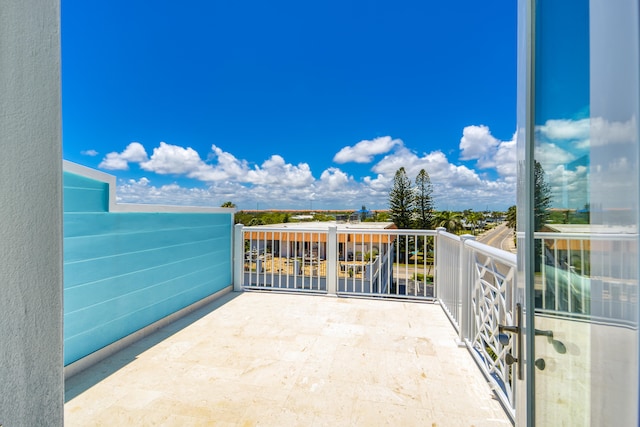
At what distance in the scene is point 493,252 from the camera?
2.05m

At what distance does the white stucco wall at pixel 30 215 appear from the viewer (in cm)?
56

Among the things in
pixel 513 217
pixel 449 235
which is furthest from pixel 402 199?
pixel 513 217

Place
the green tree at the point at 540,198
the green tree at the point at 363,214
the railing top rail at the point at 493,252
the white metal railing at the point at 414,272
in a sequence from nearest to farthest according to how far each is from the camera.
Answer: the green tree at the point at 540,198 < the railing top rail at the point at 493,252 < the white metal railing at the point at 414,272 < the green tree at the point at 363,214

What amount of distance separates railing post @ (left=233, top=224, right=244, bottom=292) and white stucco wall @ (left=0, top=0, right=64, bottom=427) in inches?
153

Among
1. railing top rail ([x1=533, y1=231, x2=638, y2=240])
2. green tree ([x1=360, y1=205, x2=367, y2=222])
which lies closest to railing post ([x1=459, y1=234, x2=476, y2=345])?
railing top rail ([x1=533, y1=231, x2=638, y2=240])

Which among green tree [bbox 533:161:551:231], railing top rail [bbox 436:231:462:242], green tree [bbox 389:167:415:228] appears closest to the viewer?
green tree [bbox 533:161:551:231]

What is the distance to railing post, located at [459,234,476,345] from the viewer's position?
104 inches

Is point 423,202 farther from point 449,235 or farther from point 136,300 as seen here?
point 136,300

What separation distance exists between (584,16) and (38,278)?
126 cm

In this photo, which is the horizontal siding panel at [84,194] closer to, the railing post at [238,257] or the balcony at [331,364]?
the balcony at [331,364]

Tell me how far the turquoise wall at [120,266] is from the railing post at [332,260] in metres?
1.71

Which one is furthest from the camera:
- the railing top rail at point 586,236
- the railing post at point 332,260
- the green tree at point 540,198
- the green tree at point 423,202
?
the green tree at point 423,202

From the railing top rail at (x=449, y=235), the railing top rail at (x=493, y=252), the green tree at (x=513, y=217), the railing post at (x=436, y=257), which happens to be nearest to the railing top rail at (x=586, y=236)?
the green tree at (x=513, y=217)

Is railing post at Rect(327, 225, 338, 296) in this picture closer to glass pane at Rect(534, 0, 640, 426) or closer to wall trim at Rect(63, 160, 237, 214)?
wall trim at Rect(63, 160, 237, 214)
